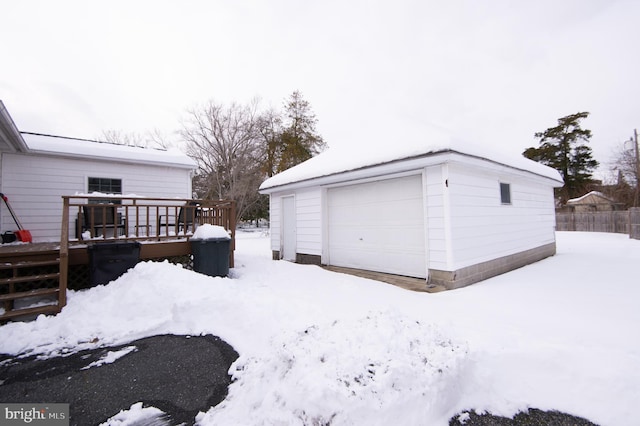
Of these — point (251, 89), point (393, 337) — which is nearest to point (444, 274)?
point (393, 337)

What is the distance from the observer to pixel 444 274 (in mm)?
5031

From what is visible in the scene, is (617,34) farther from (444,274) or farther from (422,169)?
(444,274)

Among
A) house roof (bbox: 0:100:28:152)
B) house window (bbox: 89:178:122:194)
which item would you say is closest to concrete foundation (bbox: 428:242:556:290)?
house roof (bbox: 0:100:28:152)

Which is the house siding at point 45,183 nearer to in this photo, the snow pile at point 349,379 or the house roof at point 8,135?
the house roof at point 8,135

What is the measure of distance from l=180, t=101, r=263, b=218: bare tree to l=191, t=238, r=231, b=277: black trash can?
17.0 m

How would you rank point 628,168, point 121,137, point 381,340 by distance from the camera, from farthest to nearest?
point 121,137 < point 628,168 < point 381,340

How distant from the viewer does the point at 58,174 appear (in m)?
7.19

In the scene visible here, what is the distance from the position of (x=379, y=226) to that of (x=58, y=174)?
344 inches

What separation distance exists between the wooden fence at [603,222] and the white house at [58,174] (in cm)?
2097

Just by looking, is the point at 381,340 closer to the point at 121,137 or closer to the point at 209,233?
the point at 209,233

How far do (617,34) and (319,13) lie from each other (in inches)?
355

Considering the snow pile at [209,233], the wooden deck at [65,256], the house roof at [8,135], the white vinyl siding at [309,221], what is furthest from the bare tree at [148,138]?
the snow pile at [209,233]

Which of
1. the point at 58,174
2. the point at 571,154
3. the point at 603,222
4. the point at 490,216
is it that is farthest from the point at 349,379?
the point at 571,154

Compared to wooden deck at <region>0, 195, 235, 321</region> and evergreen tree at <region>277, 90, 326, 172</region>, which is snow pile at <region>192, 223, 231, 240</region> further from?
evergreen tree at <region>277, 90, 326, 172</region>
